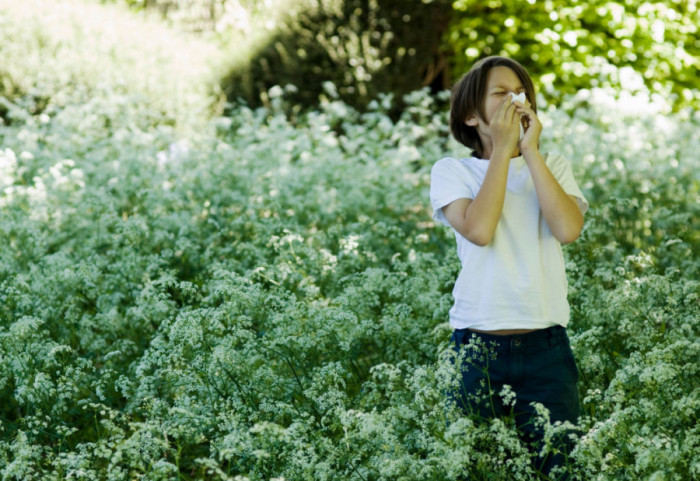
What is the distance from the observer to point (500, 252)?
95.0 inches

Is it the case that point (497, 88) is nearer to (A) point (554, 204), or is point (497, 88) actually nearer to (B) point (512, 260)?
(A) point (554, 204)

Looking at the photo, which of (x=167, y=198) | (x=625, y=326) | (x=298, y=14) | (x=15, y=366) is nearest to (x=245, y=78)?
(x=298, y=14)

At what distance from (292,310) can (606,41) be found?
286 inches

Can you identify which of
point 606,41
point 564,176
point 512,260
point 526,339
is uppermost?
point 564,176

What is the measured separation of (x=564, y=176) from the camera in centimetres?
254

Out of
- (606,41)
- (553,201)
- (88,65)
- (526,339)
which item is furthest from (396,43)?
(526,339)

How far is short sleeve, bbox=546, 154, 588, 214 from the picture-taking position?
2520 mm

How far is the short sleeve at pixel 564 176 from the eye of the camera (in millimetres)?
2520

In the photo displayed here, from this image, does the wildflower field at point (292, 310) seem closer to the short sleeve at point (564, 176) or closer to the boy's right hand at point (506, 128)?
the short sleeve at point (564, 176)

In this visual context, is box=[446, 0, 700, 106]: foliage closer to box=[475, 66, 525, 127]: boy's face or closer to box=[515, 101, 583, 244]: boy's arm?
box=[475, 66, 525, 127]: boy's face

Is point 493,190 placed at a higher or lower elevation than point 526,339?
higher

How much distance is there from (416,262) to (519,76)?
156 cm

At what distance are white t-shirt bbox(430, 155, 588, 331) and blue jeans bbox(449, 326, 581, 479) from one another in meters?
0.05

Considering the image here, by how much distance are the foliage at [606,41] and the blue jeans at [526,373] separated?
7028mm
